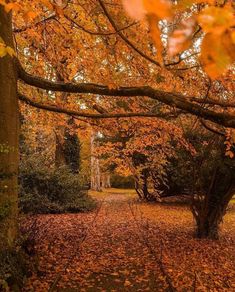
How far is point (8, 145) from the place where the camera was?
6.55m

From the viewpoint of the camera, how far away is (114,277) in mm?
7094

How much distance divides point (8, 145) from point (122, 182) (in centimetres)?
4048

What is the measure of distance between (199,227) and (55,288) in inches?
229

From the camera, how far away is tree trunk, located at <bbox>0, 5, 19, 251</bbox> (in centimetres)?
620

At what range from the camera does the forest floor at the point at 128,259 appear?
21.9ft

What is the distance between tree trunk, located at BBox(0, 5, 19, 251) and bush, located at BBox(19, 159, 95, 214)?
9.02 m

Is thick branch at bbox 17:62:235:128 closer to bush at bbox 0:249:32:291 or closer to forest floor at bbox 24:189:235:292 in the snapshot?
forest floor at bbox 24:189:235:292

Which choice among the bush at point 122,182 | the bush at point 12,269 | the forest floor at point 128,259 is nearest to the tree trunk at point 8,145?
the bush at point 12,269

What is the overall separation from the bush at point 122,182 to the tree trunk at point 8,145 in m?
38.5

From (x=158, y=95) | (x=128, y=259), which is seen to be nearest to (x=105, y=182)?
(x=128, y=259)

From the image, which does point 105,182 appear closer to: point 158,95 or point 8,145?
point 8,145

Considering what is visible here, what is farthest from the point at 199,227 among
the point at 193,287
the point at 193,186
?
the point at 193,287

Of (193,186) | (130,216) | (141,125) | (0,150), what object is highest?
(141,125)

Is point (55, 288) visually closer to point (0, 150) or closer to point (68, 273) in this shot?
point (68, 273)
